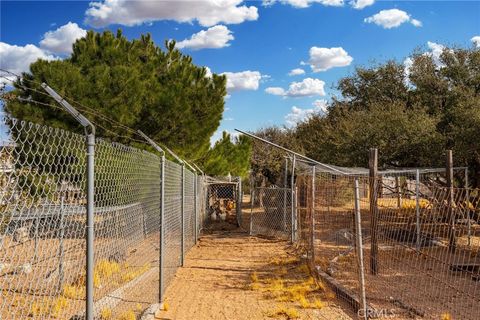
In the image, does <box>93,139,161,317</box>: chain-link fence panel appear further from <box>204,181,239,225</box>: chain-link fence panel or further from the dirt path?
<box>204,181,239,225</box>: chain-link fence panel

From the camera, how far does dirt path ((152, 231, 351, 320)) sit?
6855 mm

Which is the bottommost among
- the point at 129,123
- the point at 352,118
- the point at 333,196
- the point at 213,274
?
the point at 213,274

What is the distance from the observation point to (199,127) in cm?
1736

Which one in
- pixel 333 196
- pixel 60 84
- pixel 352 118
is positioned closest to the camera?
pixel 60 84

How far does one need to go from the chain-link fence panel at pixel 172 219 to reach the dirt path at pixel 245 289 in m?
0.29

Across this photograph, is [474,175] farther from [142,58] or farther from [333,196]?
[142,58]

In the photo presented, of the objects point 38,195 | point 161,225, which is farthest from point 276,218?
point 38,195

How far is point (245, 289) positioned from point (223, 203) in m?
16.8

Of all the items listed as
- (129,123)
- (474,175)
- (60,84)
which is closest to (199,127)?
(129,123)

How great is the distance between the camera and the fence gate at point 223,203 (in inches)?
752

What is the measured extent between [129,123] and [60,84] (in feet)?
7.70

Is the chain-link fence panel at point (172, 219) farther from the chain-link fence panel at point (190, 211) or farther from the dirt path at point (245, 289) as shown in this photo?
the chain-link fence panel at point (190, 211)

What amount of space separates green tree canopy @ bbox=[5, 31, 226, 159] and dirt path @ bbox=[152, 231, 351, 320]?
417cm

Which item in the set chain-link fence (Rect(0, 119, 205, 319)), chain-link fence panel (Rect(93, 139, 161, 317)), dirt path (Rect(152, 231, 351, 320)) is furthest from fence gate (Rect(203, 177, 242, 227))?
chain-link fence panel (Rect(93, 139, 161, 317))
